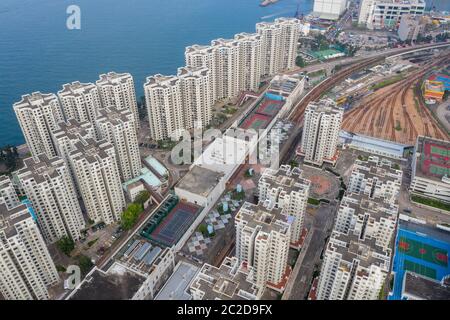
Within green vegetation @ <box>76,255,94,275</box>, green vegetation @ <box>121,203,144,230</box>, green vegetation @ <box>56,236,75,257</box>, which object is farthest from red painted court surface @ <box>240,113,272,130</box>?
green vegetation @ <box>76,255,94,275</box>

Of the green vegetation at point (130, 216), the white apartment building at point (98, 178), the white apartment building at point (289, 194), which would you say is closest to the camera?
the white apartment building at point (289, 194)

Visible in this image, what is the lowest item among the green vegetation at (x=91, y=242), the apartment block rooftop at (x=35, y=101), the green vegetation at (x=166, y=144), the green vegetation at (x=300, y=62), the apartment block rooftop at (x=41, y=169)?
the green vegetation at (x=91, y=242)

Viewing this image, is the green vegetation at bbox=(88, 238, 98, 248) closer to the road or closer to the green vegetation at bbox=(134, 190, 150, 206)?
the green vegetation at bbox=(134, 190, 150, 206)

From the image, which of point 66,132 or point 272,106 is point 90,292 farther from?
point 272,106

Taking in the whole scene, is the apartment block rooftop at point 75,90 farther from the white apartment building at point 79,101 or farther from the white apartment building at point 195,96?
the white apartment building at point 195,96

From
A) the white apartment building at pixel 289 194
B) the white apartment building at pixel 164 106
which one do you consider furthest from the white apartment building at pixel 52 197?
the white apartment building at pixel 289 194

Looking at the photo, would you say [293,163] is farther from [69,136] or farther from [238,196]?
[69,136]

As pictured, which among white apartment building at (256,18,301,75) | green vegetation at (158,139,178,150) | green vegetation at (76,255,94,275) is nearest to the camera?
green vegetation at (76,255,94,275)
